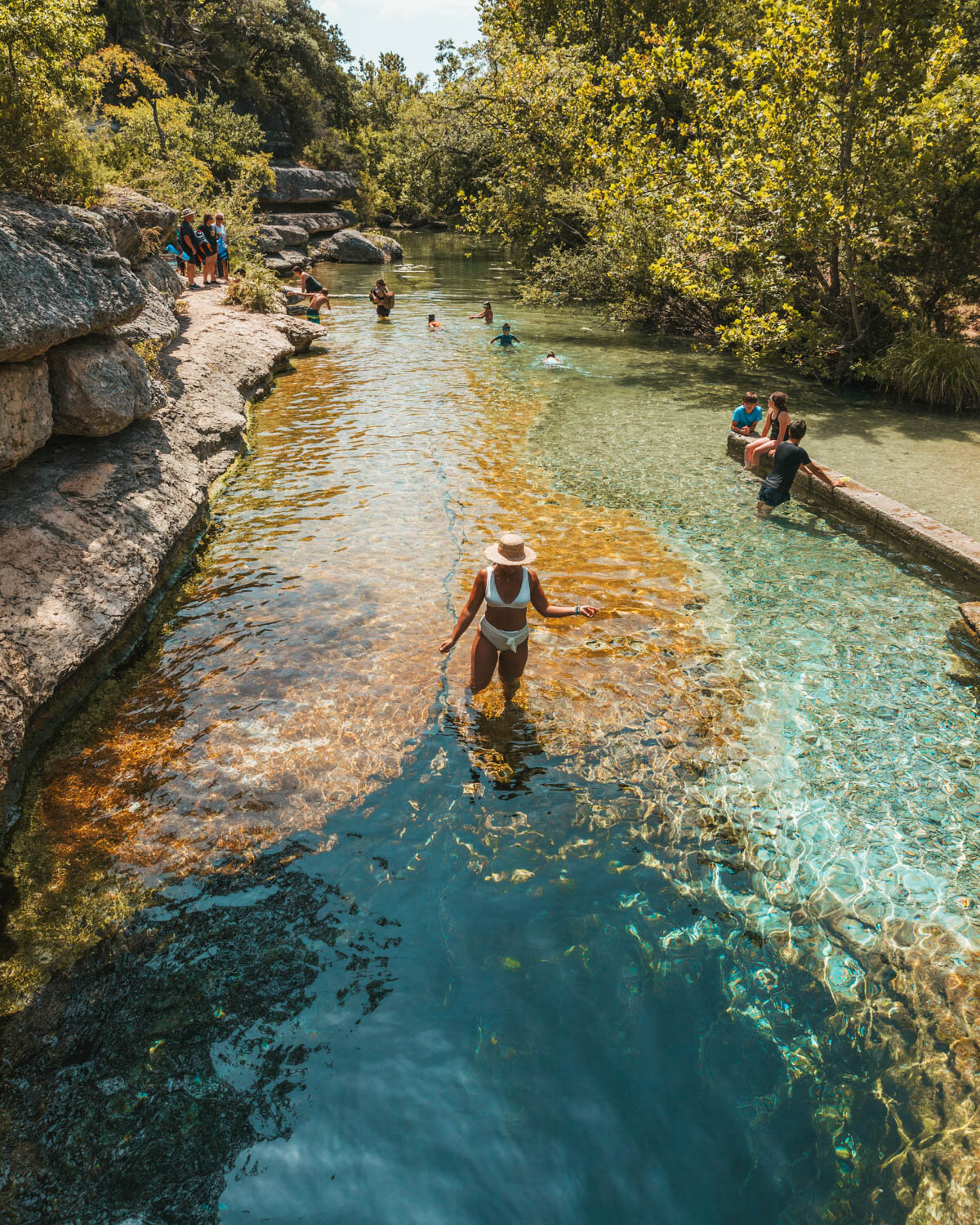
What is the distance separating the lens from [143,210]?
1239 centimetres

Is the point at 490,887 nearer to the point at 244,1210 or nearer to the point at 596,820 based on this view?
the point at 596,820

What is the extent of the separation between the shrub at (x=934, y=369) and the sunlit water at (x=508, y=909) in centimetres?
856

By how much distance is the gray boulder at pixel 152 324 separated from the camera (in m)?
10.1

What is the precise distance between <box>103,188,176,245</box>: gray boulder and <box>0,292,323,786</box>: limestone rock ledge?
8.70 feet

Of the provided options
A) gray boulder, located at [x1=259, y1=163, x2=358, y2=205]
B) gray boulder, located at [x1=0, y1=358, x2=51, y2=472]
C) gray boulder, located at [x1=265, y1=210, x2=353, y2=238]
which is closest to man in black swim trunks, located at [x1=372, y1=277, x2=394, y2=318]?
gray boulder, located at [x1=265, y1=210, x2=353, y2=238]

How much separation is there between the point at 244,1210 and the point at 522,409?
14.9 metres

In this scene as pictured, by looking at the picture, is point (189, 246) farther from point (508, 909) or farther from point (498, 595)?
point (508, 909)

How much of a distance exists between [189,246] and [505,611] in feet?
59.5

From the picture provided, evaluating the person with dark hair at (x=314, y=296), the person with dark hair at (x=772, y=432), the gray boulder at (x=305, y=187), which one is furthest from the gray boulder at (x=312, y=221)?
the person with dark hair at (x=772, y=432)

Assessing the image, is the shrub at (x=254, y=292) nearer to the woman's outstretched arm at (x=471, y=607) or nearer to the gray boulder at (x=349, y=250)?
the woman's outstretched arm at (x=471, y=607)

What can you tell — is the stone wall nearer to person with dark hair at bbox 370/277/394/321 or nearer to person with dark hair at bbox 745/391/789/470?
person with dark hair at bbox 745/391/789/470

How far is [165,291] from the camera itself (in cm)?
1376

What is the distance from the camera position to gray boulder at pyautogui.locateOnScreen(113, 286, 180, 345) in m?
10.1

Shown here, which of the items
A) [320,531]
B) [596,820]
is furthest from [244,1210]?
[320,531]
